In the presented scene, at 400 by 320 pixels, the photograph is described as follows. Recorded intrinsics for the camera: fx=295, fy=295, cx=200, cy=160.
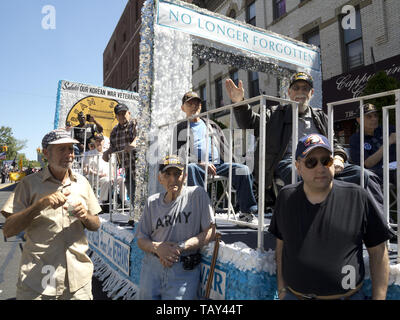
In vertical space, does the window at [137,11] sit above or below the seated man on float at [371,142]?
above

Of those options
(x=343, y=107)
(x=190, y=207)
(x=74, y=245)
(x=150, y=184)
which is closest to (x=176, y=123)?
(x=150, y=184)

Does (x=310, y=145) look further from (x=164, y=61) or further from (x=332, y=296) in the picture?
(x=164, y=61)

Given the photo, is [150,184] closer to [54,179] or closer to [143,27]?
[54,179]

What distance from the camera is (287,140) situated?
279 centimetres

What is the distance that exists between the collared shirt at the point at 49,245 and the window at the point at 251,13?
567 inches

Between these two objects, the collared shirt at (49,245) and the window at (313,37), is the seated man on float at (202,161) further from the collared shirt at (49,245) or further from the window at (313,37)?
the window at (313,37)

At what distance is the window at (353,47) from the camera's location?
9.88m

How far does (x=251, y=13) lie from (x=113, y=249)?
1389 cm

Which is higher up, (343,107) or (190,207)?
(343,107)

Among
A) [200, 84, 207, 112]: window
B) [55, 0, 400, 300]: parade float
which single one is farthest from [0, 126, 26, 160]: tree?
[55, 0, 400, 300]: parade float

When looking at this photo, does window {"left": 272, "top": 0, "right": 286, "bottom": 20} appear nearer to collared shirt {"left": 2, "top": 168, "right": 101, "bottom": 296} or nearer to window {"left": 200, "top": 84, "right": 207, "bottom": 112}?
window {"left": 200, "top": 84, "right": 207, "bottom": 112}

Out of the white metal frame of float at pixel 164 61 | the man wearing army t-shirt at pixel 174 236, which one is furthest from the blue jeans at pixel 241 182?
the white metal frame of float at pixel 164 61

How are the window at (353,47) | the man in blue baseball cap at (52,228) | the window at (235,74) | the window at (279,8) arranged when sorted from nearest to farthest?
the man in blue baseball cap at (52,228)
the window at (353,47)
the window at (279,8)
the window at (235,74)
